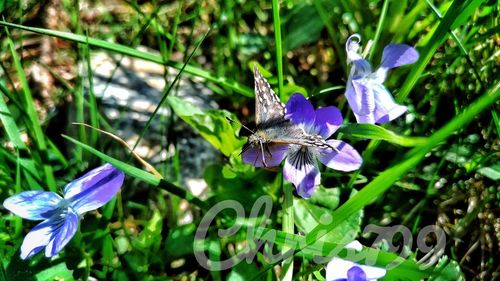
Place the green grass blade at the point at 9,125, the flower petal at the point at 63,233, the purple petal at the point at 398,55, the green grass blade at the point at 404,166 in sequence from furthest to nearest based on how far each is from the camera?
the green grass blade at the point at 9,125 → the purple petal at the point at 398,55 → the flower petal at the point at 63,233 → the green grass blade at the point at 404,166

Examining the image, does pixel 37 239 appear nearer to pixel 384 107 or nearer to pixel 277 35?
pixel 277 35

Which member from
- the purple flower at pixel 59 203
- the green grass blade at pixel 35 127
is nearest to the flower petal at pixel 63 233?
the purple flower at pixel 59 203

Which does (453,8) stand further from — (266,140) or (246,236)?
(246,236)

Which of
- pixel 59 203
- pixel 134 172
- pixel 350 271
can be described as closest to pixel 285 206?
pixel 350 271

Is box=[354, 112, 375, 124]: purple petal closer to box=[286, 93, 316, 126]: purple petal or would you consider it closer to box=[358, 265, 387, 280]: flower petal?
box=[286, 93, 316, 126]: purple petal

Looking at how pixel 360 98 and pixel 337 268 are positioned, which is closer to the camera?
pixel 337 268

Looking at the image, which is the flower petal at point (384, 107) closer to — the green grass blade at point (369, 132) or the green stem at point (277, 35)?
the green grass blade at point (369, 132)

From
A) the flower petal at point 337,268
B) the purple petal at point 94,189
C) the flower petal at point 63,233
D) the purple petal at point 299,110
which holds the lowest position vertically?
the flower petal at point 337,268
